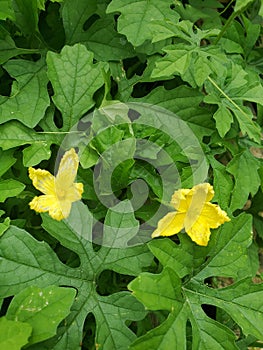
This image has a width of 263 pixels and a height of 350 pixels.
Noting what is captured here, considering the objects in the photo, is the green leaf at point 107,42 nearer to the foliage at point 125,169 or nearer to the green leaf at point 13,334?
the foliage at point 125,169

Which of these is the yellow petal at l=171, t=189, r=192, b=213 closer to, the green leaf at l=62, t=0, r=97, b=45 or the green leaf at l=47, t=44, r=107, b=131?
the green leaf at l=47, t=44, r=107, b=131

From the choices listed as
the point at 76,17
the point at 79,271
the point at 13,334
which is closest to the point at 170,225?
the point at 79,271

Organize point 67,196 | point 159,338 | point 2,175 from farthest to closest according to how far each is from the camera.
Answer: point 2,175 < point 67,196 < point 159,338

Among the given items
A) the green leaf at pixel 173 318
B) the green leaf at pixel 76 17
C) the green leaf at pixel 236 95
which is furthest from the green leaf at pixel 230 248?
the green leaf at pixel 76 17

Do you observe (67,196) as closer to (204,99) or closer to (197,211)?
(197,211)

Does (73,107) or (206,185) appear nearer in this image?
(206,185)

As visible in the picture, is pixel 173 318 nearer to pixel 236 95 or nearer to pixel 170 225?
pixel 170 225

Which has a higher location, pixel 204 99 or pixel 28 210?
pixel 204 99

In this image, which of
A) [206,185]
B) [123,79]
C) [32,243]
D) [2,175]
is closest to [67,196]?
[32,243]

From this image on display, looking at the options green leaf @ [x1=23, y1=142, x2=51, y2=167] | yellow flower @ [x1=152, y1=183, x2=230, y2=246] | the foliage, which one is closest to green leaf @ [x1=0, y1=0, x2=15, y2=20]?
the foliage
